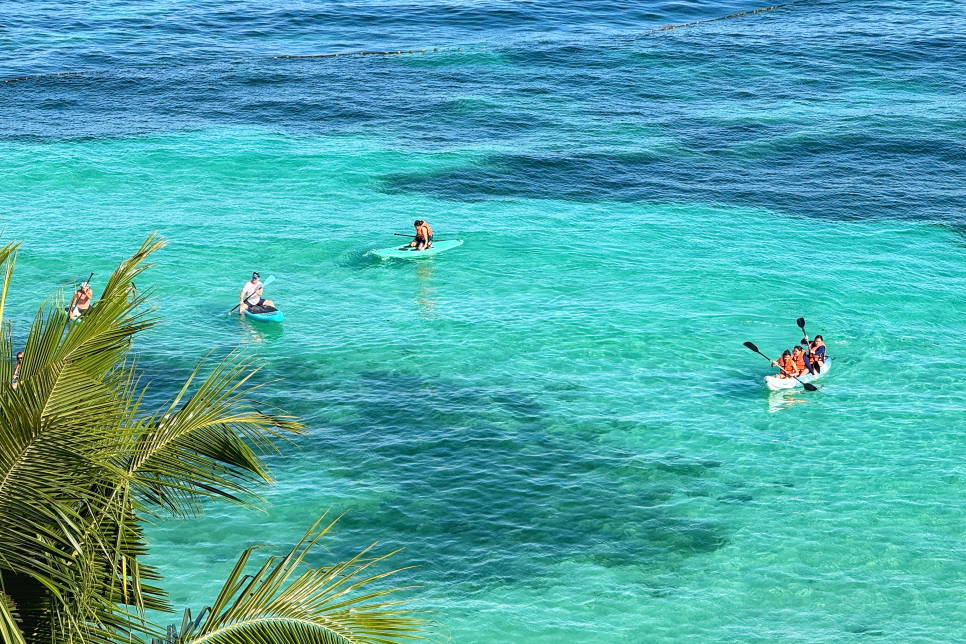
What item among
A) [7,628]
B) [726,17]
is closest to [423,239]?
[7,628]

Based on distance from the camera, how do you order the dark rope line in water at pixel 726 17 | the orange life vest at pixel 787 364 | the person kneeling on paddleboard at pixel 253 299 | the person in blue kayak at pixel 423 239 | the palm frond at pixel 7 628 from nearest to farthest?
the palm frond at pixel 7 628
the orange life vest at pixel 787 364
the person kneeling on paddleboard at pixel 253 299
the person in blue kayak at pixel 423 239
the dark rope line in water at pixel 726 17

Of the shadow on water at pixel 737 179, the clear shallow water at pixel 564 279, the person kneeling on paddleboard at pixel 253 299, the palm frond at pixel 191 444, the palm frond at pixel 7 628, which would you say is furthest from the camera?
the shadow on water at pixel 737 179

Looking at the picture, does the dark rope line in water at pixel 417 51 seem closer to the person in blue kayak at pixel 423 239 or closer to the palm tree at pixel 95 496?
the person in blue kayak at pixel 423 239

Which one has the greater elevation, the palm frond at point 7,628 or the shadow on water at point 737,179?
the palm frond at point 7,628

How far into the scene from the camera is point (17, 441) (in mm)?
7832

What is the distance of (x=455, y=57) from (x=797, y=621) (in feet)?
171

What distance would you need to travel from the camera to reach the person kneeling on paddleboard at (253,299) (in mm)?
31438

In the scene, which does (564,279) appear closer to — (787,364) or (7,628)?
(787,364)

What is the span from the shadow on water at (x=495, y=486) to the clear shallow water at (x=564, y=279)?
84 millimetres

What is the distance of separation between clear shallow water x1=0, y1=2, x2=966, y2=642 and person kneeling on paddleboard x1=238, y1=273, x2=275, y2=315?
96cm

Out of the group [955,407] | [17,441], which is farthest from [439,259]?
[17,441]

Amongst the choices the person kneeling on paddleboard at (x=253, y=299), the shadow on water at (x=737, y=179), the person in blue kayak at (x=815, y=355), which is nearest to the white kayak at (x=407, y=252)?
the person kneeling on paddleboard at (x=253, y=299)

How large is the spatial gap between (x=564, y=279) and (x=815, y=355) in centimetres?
1058

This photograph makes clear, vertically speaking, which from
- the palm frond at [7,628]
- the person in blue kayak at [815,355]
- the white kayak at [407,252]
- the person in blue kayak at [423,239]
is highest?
the palm frond at [7,628]
